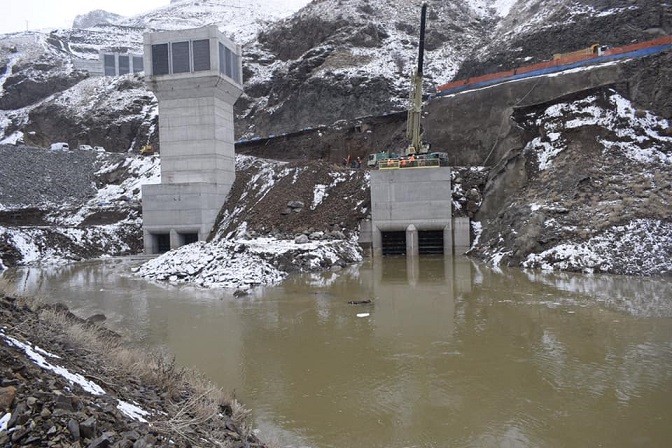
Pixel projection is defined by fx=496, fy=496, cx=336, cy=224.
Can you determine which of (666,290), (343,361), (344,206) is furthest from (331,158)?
(343,361)

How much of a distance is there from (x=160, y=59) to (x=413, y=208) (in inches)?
725

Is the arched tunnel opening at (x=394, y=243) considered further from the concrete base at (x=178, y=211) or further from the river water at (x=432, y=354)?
the concrete base at (x=178, y=211)

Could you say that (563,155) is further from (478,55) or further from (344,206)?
(478,55)

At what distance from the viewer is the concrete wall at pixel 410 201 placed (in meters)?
26.9

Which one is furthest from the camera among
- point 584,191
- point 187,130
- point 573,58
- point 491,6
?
point 491,6

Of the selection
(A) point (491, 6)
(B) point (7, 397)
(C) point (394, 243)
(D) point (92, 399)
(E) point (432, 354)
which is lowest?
(E) point (432, 354)

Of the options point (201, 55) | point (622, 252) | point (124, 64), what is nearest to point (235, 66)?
point (201, 55)

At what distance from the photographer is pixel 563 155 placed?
2422 cm

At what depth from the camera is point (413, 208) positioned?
27.2m

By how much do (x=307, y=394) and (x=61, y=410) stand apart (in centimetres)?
429

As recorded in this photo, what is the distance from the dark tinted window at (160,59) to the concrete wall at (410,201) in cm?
1502

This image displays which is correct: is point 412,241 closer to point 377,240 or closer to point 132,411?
point 377,240

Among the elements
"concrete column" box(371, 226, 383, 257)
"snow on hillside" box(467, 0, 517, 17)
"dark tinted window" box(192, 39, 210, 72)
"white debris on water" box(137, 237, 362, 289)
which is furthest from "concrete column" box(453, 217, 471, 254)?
"snow on hillside" box(467, 0, 517, 17)

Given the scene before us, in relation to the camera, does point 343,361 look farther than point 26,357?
Yes
